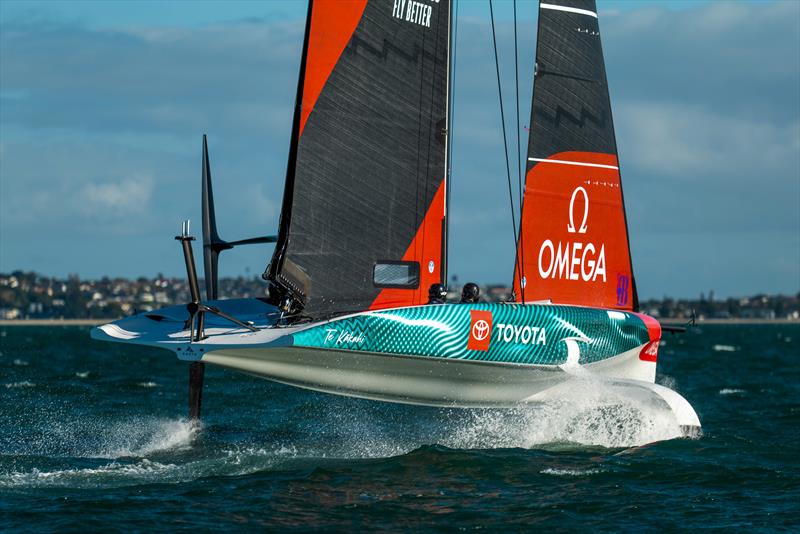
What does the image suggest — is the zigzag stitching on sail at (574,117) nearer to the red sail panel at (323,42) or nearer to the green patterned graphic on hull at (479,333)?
the green patterned graphic on hull at (479,333)

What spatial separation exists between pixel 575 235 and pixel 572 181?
0.70 m

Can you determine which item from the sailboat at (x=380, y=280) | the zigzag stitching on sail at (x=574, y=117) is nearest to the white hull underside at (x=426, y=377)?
the sailboat at (x=380, y=280)

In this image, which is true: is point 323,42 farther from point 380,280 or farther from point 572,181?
point 572,181

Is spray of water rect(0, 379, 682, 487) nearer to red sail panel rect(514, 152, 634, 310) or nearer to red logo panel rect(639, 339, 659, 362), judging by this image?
red logo panel rect(639, 339, 659, 362)

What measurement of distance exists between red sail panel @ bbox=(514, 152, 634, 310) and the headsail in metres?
0.01

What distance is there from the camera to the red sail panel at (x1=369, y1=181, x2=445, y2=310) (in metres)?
14.3

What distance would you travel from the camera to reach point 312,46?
44.3 feet

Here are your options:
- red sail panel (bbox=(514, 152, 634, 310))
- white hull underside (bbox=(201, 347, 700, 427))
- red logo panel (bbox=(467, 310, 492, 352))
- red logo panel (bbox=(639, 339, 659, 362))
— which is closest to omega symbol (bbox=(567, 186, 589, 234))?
red sail panel (bbox=(514, 152, 634, 310))

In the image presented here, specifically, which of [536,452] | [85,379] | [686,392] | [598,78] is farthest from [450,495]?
[85,379]

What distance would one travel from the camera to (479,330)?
13508mm

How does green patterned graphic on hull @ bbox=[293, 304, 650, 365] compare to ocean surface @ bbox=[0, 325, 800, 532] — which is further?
green patterned graphic on hull @ bbox=[293, 304, 650, 365]

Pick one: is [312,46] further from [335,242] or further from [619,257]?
[619,257]

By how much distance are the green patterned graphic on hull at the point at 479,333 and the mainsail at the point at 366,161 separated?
0.88m

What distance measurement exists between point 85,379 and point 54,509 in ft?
54.5
